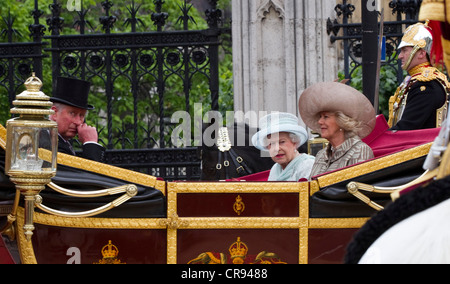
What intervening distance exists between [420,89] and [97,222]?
9.00 ft

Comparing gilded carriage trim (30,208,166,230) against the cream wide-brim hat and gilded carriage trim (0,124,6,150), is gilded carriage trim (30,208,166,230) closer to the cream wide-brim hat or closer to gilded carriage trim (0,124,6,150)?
gilded carriage trim (0,124,6,150)

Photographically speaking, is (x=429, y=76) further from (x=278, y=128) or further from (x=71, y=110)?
(x=71, y=110)

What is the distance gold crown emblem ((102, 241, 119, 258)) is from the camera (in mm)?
4953

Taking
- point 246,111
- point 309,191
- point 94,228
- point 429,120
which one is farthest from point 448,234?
point 246,111

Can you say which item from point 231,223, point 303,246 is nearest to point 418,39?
point 303,246

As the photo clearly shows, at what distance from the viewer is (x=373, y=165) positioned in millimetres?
4980

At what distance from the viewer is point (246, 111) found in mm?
8281

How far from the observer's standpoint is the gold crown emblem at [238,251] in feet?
16.1

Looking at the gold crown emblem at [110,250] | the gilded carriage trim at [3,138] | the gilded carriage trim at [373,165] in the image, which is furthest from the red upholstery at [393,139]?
the gilded carriage trim at [3,138]

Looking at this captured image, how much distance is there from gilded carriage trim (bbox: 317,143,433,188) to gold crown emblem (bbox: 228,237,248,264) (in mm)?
556

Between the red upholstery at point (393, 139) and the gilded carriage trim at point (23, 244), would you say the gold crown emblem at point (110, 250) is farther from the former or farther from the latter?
the red upholstery at point (393, 139)

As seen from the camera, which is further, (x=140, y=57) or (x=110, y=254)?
(x=140, y=57)

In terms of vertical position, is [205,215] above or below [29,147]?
below

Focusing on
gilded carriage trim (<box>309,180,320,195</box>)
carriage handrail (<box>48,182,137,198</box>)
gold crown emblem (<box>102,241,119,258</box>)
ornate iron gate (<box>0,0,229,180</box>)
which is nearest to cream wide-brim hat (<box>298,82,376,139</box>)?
gilded carriage trim (<box>309,180,320,195</box>)
